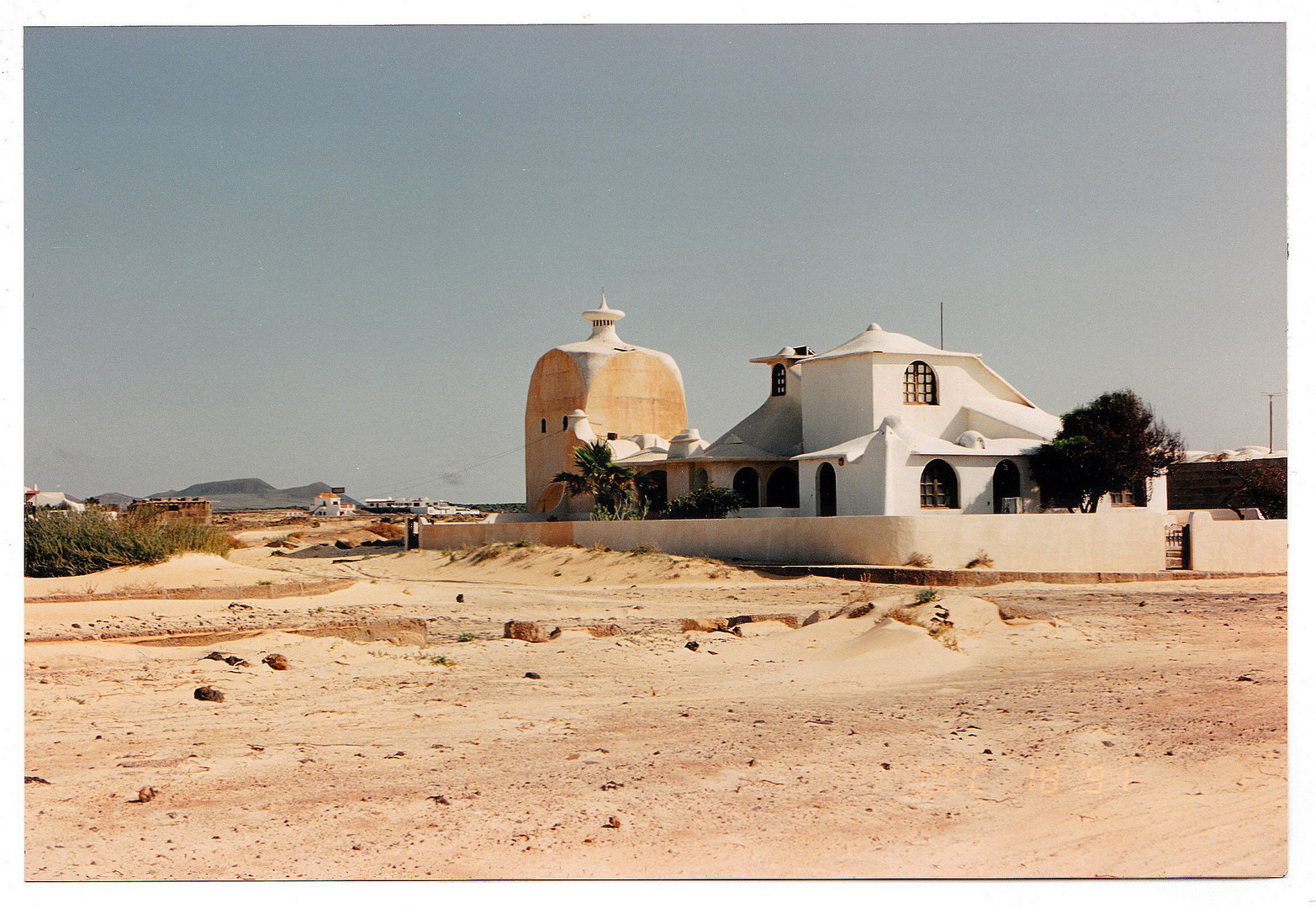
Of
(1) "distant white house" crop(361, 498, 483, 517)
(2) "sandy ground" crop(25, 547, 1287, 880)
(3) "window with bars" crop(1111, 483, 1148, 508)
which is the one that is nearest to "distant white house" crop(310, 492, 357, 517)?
(1) "distant white house" crop(361, 498, 483, 517)

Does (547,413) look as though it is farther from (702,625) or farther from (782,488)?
(702,625)

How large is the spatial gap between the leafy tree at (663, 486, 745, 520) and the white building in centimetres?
53

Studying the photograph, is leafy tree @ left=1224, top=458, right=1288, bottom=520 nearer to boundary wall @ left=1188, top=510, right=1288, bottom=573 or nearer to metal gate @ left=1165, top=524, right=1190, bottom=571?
boundary wall @ left=1188, top=510, right=1288, bottom=573

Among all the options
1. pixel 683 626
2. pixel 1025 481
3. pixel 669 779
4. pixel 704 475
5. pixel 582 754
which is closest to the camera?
pixel 669 779

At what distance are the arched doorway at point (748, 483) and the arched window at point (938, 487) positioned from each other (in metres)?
6.97

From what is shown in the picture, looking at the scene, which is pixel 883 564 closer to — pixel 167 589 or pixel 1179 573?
pixel 1179 573

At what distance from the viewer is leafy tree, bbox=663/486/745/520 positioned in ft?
92.2

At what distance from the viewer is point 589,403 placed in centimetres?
3984

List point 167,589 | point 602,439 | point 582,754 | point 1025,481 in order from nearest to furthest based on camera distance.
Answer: point 582,754 → point 167,589 → point 1025,481 → point 602,439

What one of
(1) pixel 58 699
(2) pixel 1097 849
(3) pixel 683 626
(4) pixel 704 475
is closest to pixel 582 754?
(2) pixel 1097 849

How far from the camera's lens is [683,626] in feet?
44.6

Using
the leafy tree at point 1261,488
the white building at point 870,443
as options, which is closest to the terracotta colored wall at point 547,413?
the white building at point 870,443

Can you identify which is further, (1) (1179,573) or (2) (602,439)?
(2) (602,439)
